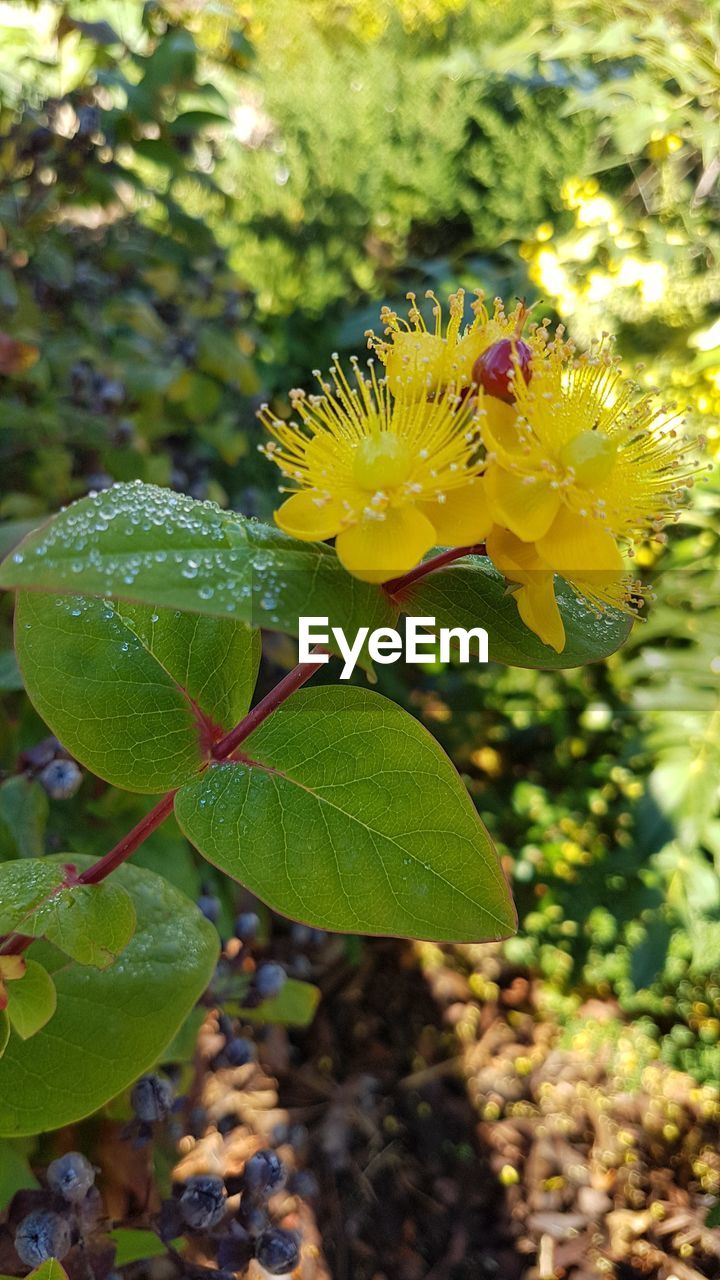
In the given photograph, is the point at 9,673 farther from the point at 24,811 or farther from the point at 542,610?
the point at 542,610

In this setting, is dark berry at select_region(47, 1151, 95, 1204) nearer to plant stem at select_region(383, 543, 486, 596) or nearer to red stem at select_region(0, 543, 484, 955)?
red stem at select_region(0, 543, 484, 955)

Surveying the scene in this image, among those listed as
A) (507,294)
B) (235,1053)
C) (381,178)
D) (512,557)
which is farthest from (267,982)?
(381,178)

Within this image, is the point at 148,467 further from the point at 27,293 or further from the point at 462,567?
the point at 462,567

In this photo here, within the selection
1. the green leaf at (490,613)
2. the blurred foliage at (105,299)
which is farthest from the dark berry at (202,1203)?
the blurred foliage at (105,299)

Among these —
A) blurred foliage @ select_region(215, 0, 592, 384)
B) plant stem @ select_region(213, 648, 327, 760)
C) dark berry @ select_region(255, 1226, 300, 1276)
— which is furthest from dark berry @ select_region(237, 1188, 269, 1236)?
blurred foliage @ select_region(215, 0, 592, 384)

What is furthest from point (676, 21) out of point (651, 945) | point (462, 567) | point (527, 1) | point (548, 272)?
point (462, 567)

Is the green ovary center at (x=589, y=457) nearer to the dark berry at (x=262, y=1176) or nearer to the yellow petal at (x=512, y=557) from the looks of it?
the yellow petal at (x=512, y=557)
